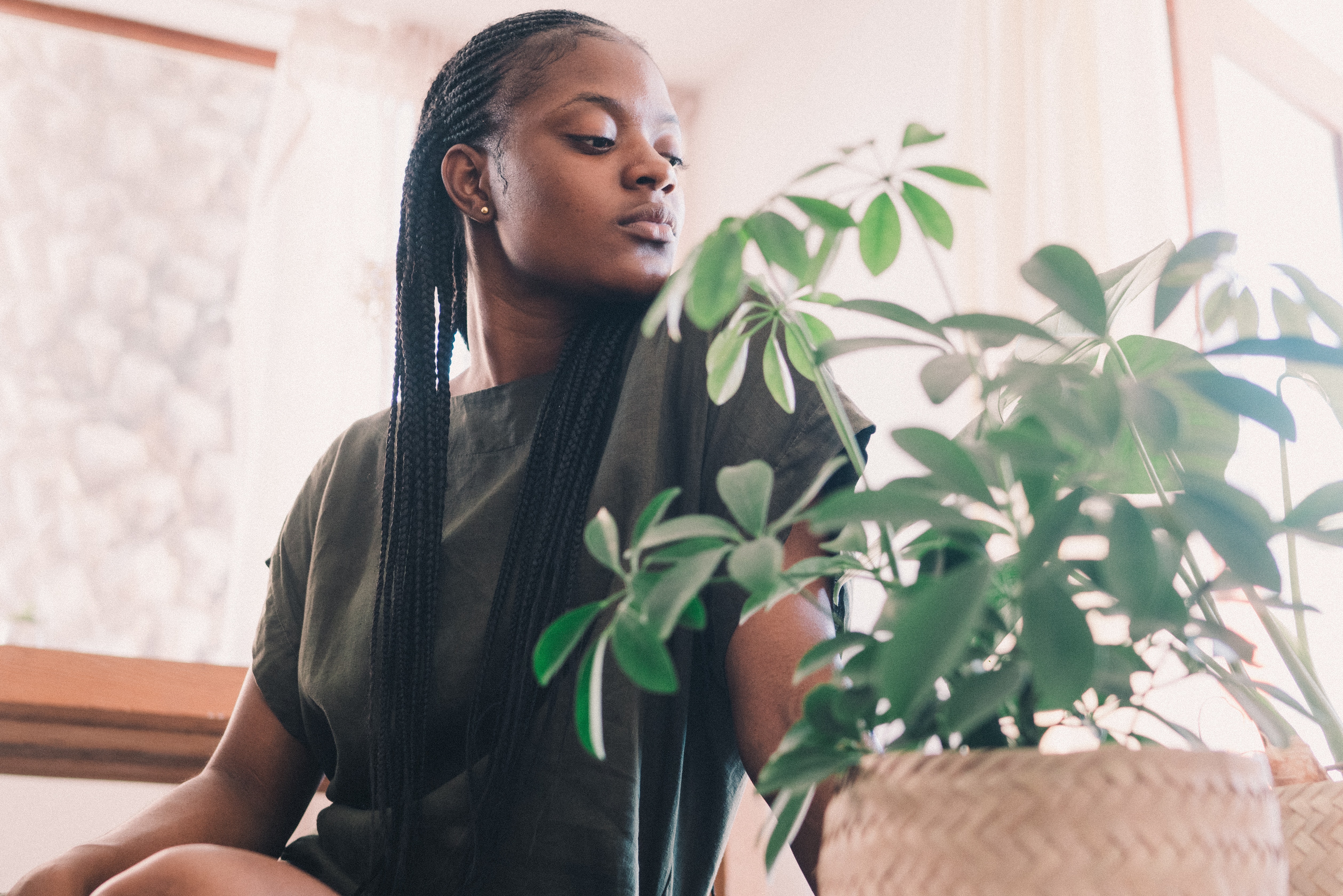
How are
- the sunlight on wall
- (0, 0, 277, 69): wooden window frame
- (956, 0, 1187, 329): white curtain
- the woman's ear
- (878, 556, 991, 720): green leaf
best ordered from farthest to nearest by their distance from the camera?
1. (0, 0, 277, 69): wooden window frame
2. the sunlight on wall
3. (956, 0, 1187, 329): white curtain
4. the woman's ear
5. (878, 556, 991, 720): green leaf

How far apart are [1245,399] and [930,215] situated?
153mm

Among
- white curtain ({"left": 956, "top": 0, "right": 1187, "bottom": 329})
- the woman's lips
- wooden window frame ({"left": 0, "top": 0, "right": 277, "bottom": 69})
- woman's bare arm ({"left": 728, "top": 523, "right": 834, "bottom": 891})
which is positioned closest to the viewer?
woman's bare arm ({"left": 728, "top": 523, "right": 834, "bottom": 891})

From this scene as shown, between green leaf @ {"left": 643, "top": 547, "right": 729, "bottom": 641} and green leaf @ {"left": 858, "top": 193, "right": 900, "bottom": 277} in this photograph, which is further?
green leaf @ {"left": 858, "top": 193, "right": 900, "bottom": 277}

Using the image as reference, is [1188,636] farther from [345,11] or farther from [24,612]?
[345,11]

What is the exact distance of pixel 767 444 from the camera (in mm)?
756

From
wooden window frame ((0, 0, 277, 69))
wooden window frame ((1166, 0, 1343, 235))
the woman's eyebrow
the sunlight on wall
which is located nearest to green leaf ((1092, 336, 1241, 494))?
the woman's eyebrow

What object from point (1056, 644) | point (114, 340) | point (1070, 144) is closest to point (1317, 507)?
point (1056, 644)

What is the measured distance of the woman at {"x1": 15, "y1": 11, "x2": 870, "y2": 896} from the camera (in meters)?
0.75

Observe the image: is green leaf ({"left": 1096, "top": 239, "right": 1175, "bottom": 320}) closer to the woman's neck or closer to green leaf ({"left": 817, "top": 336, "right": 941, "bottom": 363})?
green leaf ({"left": 817, "top": 336, "right": 941, "bottom": 363})

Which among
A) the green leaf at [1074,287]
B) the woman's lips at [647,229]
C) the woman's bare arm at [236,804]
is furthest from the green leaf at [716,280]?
the woman's bare arm at [236,804]

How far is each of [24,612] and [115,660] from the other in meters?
A: 1.15

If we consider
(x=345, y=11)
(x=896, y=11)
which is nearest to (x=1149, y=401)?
(x=896, y=11)

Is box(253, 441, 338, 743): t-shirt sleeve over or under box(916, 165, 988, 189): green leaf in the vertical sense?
under

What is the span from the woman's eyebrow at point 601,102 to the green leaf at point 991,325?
0.61m
